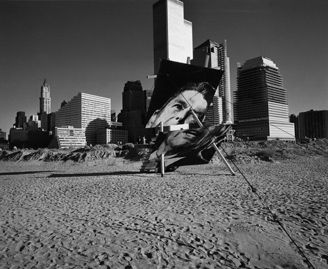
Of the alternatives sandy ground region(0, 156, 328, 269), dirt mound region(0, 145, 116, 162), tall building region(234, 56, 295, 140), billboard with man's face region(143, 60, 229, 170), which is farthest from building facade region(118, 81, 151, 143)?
sandy ground region(0, 156, 328, 269)

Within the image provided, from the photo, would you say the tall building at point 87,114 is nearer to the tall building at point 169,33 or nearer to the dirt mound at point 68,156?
the tall building at point 169,33

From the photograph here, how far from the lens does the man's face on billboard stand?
13430mm

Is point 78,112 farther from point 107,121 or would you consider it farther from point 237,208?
point 237,208

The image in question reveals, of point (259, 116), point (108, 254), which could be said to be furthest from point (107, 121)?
point (108, 254)

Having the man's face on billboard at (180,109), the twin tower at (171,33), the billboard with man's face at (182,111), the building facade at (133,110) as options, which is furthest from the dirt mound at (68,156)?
the building facade at (133,110)

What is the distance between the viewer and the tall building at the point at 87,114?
134000 mm

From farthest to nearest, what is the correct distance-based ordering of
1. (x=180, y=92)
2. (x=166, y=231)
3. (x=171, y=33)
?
(x=171, y=33) < (x=180, y=92) < (x=166, y=231)

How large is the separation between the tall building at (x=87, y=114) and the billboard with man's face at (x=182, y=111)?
11915cm

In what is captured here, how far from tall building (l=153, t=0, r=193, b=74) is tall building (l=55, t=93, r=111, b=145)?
195ft

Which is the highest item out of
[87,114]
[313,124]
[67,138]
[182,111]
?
[87,114]

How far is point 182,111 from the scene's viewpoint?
45.5 feet

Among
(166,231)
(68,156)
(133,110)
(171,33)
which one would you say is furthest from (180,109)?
(133,110)

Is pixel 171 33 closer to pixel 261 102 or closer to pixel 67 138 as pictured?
pixel 261 102

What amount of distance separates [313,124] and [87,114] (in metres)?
140
